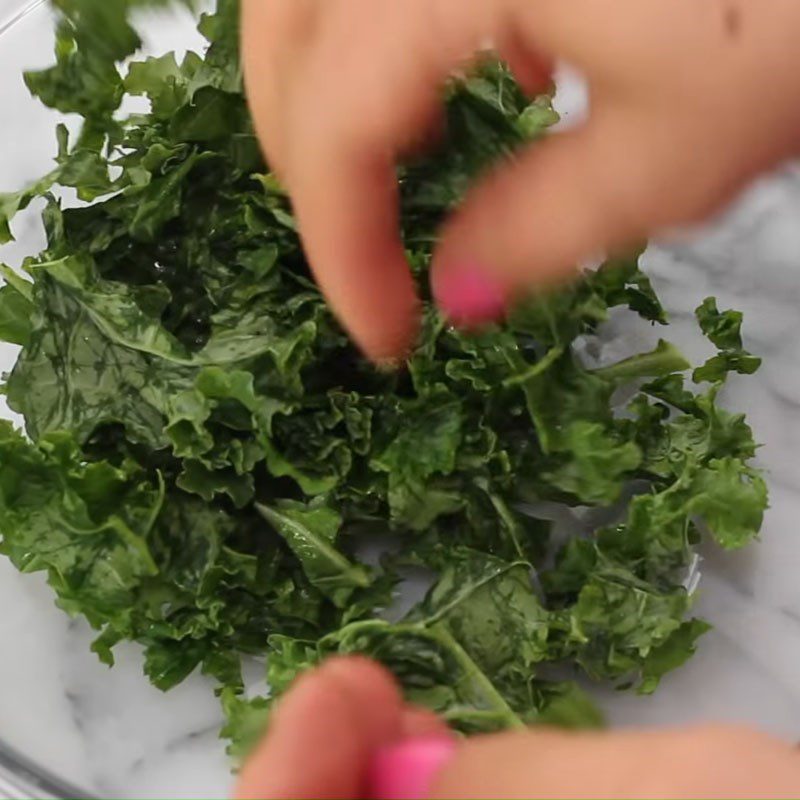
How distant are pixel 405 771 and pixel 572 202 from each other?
0.27 meters

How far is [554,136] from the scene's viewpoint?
1.83ft

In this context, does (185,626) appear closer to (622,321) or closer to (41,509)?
(41,509)

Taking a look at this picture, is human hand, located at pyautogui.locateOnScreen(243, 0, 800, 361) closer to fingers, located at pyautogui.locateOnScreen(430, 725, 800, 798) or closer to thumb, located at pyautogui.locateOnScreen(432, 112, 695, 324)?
thumb, located at pyautogui.locateOnScreen(432, 112, 695, 324)

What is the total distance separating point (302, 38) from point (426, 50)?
0.06 meters

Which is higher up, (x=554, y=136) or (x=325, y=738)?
(x=554, y=136)

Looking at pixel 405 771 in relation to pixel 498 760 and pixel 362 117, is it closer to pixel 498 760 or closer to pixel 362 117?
pixel 498 760

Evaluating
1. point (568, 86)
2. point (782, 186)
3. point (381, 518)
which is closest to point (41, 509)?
point (381, 518)

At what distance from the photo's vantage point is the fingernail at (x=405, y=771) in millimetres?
566

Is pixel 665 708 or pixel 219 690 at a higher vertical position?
pixel 219 690

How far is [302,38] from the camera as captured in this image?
0.57 metres

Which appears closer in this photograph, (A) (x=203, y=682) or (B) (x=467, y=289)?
(B) (x=467, y=289)

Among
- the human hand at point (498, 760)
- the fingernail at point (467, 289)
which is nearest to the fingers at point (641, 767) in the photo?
the human hand at point (498, 760)

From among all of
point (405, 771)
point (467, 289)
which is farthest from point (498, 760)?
point (467, 289)

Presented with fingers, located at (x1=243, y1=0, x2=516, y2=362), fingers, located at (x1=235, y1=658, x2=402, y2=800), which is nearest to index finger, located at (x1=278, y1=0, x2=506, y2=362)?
fingers, located at (x1=243, y1=0, x2=516, y2=362)
